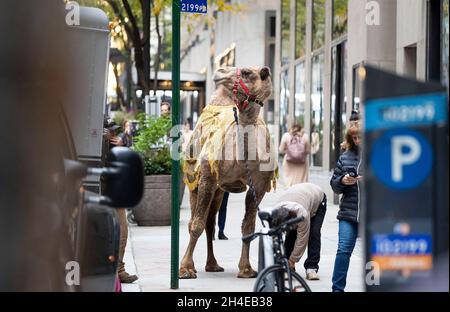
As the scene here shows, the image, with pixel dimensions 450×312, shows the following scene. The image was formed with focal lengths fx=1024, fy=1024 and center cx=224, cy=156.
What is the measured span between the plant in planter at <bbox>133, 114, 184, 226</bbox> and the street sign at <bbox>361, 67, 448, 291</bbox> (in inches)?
531

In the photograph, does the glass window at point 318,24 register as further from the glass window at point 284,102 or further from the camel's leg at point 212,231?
the camel's leg at point 212,231

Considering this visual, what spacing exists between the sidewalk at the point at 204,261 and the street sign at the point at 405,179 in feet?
15.9

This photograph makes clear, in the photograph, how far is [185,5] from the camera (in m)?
10.7

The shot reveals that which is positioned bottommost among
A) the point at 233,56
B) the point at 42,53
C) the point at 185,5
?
the point at 42,53

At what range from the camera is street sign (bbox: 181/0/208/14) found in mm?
10672

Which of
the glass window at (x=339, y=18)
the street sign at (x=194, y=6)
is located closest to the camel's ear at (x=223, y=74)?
the street sign at (x=194, y=6)

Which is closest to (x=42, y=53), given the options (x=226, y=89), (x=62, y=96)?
(x=62, y=96)

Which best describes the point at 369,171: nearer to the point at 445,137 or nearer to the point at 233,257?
the point at 445,137

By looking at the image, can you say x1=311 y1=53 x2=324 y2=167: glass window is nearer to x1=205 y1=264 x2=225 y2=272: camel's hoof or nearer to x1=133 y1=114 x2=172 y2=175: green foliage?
x1=133 y1=114 x2=172 y2=175: green foliage

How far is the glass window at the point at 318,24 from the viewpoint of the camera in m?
26.2

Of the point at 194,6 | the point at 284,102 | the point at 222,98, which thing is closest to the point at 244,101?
the point at 222,98

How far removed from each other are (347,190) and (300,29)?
20.8m
